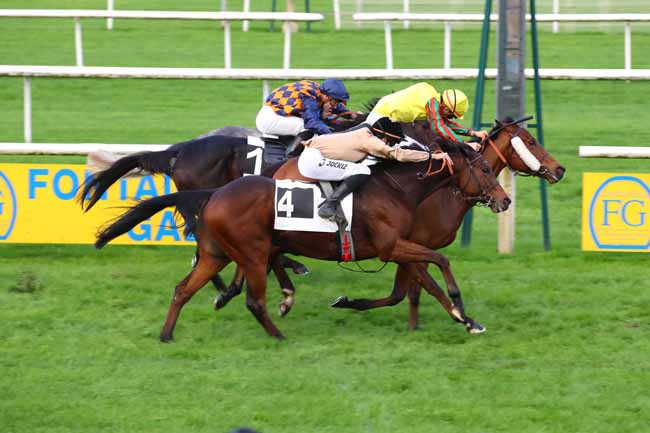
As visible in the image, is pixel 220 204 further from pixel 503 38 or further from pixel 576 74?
pixel 576 74

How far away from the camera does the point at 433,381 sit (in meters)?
6.54

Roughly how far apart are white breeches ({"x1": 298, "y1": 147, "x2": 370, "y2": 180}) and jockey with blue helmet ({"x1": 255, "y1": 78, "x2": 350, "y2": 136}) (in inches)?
39.5

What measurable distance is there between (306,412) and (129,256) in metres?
3.77

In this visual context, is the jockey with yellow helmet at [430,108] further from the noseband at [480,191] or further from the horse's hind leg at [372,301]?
the horse's hind leg at [372,301]

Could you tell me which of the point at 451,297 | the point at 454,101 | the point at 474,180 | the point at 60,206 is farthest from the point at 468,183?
the point at 60,206

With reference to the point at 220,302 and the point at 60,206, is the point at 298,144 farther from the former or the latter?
the point at 60,206

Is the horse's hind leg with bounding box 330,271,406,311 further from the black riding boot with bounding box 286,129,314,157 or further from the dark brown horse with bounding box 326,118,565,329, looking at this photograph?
the black riding boot with bounding box 286,129,314,157

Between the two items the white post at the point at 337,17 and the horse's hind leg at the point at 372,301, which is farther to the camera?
the white post at the point at 337,17

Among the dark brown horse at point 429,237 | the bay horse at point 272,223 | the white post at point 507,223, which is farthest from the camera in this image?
the white post at point 507,223

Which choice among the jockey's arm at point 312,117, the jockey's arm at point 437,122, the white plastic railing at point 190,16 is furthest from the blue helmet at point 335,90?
the white plastic railing at point 190,16

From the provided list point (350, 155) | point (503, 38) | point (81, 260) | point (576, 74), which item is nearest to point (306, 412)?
point (350, 155)

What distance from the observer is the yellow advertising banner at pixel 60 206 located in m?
9.38

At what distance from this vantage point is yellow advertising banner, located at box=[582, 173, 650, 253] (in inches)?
361

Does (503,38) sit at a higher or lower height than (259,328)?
higher
